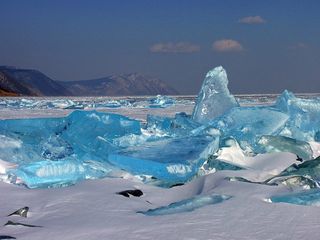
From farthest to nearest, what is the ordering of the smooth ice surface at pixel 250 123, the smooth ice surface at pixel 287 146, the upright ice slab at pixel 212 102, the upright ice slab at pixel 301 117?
the upright ice slab at pixel 212 102, the upright ice slab at pixel 301 117, the smooth ice surface at pixel 250 123, the smooth ice surface at pixel 287 146

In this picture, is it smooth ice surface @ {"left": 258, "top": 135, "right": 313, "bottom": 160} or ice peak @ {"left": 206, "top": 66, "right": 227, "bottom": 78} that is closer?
smooth ice surface @ {"left": 258, "top": 135, "right": 313, "bottom": 160}

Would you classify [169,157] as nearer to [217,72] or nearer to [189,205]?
[189,205]

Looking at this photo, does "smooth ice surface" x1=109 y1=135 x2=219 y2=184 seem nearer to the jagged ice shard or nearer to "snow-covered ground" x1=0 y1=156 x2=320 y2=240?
the jagged ice shard

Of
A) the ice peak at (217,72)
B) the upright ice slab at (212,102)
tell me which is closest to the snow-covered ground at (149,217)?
the upright ice slab at (212,102)

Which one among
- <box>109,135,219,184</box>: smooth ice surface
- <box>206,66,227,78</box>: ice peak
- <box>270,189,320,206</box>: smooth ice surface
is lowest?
<box>109,135,219,184</box>: smooth ice surface

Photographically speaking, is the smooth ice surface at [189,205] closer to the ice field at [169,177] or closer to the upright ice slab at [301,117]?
the ice field at [169,177]

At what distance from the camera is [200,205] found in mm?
1925

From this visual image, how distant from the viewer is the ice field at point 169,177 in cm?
165

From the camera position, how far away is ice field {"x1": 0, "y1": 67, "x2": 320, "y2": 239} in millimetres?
1646

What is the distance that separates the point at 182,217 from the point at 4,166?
6.23 ft

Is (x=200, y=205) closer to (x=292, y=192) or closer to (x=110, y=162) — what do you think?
(x=292, y=192)

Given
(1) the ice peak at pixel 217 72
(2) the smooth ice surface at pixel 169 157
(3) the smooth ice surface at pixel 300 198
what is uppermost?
(1) the ice peak at pixel 217 72

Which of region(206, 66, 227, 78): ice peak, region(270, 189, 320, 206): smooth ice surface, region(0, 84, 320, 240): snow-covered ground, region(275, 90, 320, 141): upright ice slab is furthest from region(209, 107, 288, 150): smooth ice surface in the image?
region(270, 189, 320, 206): smooth ice surface

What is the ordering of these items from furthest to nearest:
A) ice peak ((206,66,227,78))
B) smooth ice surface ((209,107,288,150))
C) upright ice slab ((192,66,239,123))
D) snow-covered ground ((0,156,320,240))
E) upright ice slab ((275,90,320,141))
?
ice peak ((206,66,227,78)) < upright ice slab ((192,66,239,123)) < upright ice slab ((275,90,320,141)) < smooth ice surface ((209,107,288,150)) < snow-covered ground ((0,156,320,240))
